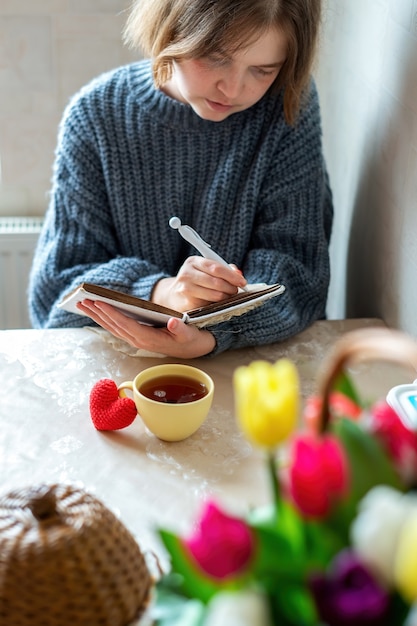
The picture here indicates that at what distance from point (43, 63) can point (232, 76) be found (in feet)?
2.75

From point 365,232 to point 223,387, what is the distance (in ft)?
1.72

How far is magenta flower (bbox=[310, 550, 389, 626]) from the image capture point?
45cm

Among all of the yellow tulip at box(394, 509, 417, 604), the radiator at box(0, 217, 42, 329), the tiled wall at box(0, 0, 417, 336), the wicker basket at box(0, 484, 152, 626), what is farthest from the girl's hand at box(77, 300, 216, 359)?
the radiator at box(0, 217, 42, 329)

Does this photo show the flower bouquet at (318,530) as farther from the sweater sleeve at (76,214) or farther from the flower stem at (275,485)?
the sweater sleeve at (76,214)

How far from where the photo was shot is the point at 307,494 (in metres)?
0.49

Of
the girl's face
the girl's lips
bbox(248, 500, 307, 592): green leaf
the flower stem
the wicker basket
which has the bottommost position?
the wicker basket

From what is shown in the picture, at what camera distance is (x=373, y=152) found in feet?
4.82

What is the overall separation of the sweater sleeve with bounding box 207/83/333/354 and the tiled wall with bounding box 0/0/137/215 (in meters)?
0.67

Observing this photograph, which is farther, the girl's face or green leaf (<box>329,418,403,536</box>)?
the girl's face

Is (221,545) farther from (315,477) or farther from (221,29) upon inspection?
(221,29)

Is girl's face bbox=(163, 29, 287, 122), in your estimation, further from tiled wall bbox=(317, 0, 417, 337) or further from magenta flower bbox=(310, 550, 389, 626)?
magenta flower bbox=(310, 550, 389, 626)

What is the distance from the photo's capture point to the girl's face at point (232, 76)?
122 cm

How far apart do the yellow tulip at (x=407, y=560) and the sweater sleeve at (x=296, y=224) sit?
0.89m

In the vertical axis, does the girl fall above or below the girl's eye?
below
